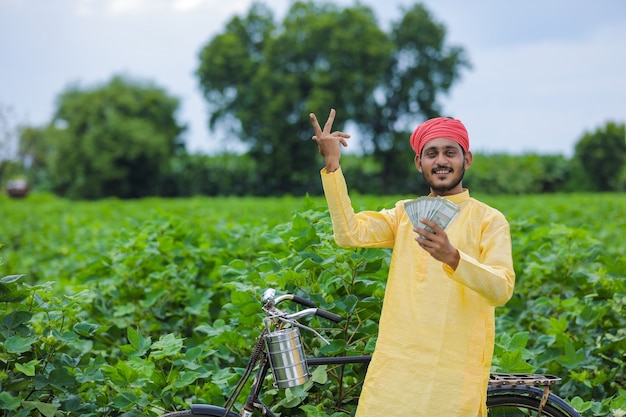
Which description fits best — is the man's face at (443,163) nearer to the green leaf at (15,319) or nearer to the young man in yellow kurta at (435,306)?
the young man in yellow kurta at (435,306)

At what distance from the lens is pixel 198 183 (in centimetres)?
4678

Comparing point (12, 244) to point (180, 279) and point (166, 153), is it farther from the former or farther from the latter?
point (166, 153)

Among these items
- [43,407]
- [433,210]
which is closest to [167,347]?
[43,407]

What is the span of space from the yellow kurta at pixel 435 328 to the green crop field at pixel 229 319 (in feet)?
2.01

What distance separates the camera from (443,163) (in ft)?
7.45

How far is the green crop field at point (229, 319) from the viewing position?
295 cm

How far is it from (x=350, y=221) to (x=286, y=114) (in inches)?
1551

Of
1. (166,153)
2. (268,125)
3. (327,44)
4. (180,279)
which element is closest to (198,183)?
(166,153)

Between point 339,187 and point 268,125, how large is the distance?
39390 mm

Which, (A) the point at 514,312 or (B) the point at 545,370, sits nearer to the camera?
(B) the point at 545,370

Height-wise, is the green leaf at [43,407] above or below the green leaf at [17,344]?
below

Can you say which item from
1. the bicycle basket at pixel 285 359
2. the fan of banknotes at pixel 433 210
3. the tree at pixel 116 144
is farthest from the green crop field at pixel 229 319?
the tree at pixel 116 144

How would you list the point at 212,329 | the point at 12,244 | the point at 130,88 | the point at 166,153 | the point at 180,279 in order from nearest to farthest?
the point at 212,329
the point at 180,279
the point at 12,244
the point at 166,153
the point at 130,88

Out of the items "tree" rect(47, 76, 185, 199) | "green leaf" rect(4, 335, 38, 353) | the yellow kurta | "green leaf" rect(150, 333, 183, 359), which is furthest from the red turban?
"tree" rect(47, 76, 185, 199)
